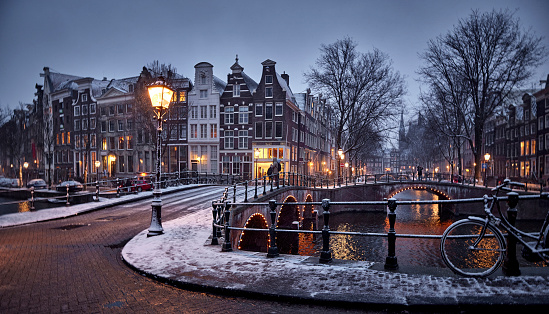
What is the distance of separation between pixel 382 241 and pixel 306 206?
10.1m

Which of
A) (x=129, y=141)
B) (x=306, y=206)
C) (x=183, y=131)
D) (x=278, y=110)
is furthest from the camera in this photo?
(x=129, y=141)

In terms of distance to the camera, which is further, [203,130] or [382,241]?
[203,130]

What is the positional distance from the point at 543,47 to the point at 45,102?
7244cm

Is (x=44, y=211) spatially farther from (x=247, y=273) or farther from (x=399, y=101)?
(x=399, y=101)

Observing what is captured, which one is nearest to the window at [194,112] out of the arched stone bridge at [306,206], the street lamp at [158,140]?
the arched stone bridge at [306,206]

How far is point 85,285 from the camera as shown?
5.90m

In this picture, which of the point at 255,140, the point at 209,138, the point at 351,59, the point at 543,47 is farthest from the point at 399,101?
the point at 209,138

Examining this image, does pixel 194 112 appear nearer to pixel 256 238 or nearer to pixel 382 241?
pixel 256 238

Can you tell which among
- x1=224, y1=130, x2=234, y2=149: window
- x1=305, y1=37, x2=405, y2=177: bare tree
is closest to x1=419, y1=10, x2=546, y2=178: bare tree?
x1=305, y1=37, x2=405, y2=177: bare tree

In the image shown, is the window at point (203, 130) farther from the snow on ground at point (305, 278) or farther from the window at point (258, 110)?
the snow on ground at point (305, 278)

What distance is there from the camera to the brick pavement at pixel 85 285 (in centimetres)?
488

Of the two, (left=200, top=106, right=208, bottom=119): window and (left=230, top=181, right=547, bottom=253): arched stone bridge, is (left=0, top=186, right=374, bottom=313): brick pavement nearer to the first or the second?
(left=230, top=181, right=547, bottom=253): arched stone bridge

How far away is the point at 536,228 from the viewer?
81.4 ft

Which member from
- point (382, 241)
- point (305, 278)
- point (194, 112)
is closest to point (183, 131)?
point (194, 112)
